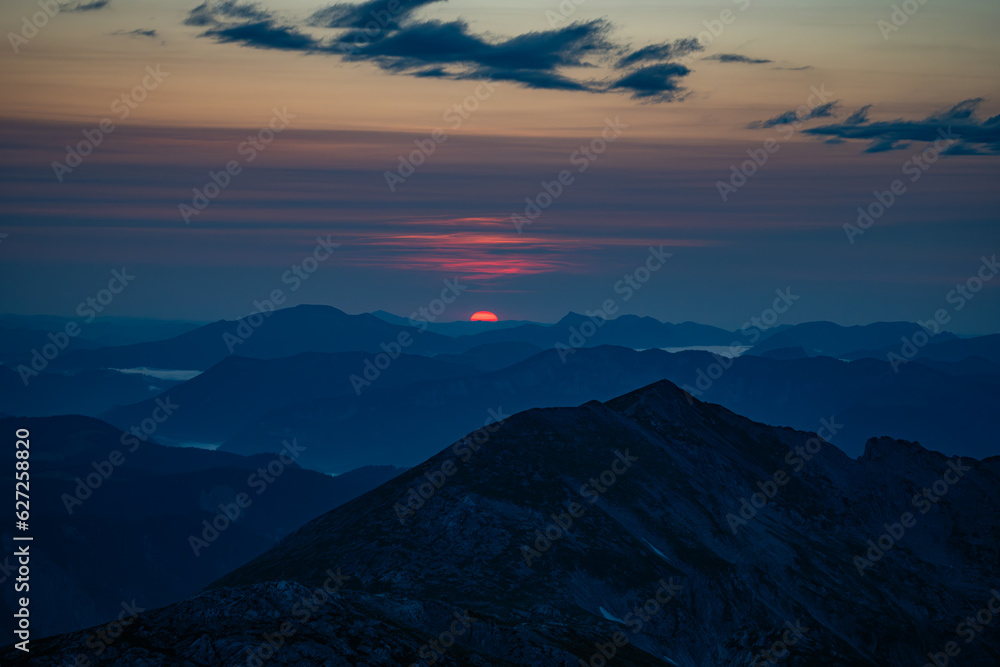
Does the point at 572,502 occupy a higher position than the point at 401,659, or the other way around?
the point at 401,659

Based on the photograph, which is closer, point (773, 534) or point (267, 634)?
point (267, 634)

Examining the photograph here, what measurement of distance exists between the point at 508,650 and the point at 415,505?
54652 mm

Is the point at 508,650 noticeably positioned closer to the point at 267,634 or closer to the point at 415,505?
the point at 267,634

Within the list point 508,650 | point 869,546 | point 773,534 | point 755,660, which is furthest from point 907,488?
point 508,650

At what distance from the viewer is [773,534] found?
140875mm

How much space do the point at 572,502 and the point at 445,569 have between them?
27114 mm

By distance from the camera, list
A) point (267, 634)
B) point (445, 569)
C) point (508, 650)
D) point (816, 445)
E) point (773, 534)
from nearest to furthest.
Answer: point (267, 634), point (508, 650), point (445, 569), point (773, 534), point (816, 445)

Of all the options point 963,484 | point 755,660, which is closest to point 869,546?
point 963,484

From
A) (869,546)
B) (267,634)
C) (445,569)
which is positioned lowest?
(869,546)

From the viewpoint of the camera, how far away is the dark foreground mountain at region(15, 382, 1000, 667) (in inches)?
1882

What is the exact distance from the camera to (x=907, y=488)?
→ 591ft

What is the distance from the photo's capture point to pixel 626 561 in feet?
351

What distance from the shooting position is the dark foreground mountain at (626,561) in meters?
47.8

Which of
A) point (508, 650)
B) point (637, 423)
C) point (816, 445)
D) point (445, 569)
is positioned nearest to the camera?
point (508, 650)
